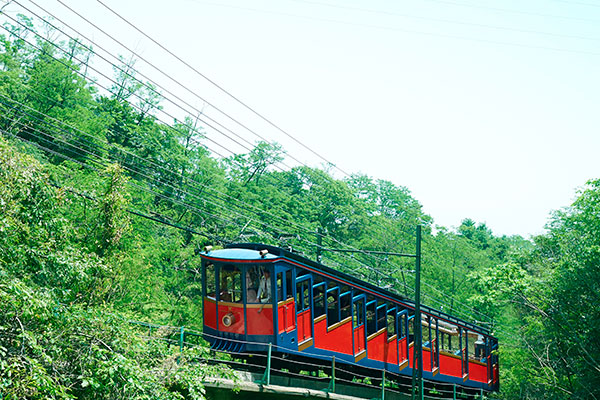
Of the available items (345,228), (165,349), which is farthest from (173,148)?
(165,349)

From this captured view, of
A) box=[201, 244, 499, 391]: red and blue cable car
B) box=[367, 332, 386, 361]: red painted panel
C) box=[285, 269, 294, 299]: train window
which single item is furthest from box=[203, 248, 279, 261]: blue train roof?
box=[367, 332, 386, 361]: red painted panel

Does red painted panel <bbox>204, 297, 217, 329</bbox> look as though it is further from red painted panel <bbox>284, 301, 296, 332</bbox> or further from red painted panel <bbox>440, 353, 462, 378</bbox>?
red painted panel <bbox>440, 353, 462, 378</bbox>

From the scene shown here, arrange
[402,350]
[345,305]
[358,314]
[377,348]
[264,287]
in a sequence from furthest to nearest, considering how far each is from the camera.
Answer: [402,350] < [377,348] < [358,314] < [345,305] < [264,287]

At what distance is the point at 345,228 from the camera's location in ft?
145

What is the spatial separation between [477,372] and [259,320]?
1205 cm

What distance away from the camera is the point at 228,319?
1294 centimetres

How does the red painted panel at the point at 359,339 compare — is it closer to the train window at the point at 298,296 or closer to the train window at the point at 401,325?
the train window at the point at 401,325

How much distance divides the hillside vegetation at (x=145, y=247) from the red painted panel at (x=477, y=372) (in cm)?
188

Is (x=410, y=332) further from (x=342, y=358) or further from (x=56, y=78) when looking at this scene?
(x=56, y=78)

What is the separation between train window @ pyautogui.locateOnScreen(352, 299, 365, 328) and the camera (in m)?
15.0

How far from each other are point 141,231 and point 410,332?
15.6m

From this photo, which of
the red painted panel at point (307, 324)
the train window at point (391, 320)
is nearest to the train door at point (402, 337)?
the train window at point (391, 320)

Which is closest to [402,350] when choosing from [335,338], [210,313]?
[335,338]

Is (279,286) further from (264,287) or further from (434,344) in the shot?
(434,344)
